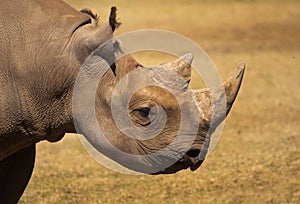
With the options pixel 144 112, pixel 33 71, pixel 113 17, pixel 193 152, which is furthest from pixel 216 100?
pixel 33 71

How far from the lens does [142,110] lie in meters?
5.57

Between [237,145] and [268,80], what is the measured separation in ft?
16.7

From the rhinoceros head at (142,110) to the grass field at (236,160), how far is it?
272 centimetres

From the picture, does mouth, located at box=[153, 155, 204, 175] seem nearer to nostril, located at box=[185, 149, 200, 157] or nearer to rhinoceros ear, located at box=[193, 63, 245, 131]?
nostril, located at box=[185, 149, 200, 157]

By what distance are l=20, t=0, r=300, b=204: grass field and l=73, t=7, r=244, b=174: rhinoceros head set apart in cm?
272

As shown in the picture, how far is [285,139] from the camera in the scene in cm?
1095

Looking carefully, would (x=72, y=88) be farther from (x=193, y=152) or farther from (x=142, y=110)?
(x=193, y=152)

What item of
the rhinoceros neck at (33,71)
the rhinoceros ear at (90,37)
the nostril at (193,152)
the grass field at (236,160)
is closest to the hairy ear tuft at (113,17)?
the rhinoceros ear at (90,37)

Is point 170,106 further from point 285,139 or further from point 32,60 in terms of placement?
point 285,139

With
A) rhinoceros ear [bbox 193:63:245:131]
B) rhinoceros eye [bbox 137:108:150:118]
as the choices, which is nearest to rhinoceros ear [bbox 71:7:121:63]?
rhinoceros eye [bbox 137:108:150:118]

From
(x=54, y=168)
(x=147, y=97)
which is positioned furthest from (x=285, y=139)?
(x=147, y=97)

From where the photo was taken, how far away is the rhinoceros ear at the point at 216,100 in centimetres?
558

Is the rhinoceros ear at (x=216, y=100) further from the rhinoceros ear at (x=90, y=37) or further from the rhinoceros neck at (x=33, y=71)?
the rhinoceros neck at (x=33, y=71)

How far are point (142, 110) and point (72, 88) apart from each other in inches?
20.1
